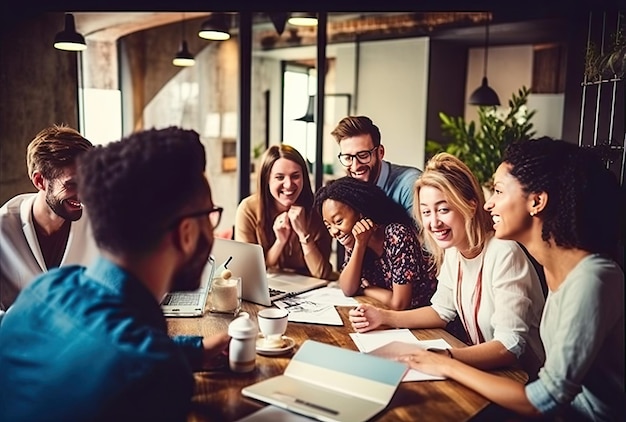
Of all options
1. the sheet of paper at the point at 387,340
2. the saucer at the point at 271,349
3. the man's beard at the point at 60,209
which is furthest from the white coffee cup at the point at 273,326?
the man's beard at the point at 60,209

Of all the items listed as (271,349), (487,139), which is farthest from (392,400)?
(487,139)

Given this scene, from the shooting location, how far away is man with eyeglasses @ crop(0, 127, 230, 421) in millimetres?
1136

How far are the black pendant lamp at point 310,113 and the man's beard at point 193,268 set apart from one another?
1294 mm

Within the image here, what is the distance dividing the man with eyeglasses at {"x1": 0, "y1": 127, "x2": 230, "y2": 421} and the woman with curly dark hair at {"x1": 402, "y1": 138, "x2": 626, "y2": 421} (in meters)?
0.73

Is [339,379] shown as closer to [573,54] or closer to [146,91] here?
[573,54]

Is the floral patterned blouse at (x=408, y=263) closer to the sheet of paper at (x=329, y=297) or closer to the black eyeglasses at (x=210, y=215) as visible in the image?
the sheet of paper at (x=329, y=297)

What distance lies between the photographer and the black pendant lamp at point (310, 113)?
2.54 m

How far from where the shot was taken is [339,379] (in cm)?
154

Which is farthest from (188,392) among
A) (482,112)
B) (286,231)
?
(482,112)

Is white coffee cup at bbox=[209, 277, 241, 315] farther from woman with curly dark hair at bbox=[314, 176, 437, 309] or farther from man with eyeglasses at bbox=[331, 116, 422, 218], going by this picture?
man with eyeglasses at bbox=[331, 116, 422, 218]

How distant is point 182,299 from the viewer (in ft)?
7.10

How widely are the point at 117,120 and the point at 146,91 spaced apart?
11.1 feet

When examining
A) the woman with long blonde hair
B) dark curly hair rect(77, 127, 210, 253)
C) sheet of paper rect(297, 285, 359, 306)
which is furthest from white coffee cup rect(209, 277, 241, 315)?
dark curly hair rect(77, 127, 210, 253)

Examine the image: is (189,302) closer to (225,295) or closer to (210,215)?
(225,295)
